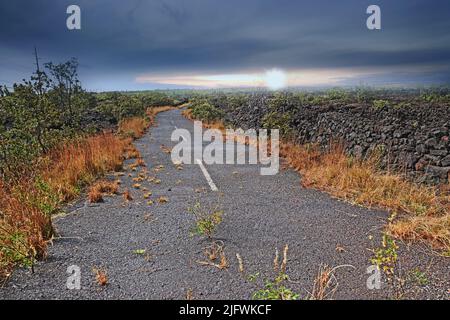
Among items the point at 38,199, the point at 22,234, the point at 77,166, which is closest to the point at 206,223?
the point at 22,234

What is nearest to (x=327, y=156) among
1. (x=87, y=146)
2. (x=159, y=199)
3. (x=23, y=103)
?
(x=159, y=199)

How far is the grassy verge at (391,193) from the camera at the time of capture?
483cm

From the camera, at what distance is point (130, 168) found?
9930 millimetres

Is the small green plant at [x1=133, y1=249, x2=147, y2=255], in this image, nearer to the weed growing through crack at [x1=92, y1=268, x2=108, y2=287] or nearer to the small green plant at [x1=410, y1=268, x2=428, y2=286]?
the weed growing through crack at [x1=92, y1=268, x2=108, y2=287]

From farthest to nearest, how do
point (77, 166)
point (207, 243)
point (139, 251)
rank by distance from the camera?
point (77, 166), point (207, 243), point (139, 251)

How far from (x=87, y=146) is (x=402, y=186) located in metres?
8.64

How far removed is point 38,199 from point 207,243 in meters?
2.85

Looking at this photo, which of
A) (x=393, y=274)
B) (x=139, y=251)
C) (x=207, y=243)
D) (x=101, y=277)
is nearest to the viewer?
(x=101, y=277)

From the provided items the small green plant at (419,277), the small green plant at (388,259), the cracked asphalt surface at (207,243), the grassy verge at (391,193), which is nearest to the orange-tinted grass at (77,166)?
the cracked asphalt surface at (207,243)

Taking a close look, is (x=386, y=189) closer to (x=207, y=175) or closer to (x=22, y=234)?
(x=207, y=175)

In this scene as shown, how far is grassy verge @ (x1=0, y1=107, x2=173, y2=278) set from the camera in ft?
13.3

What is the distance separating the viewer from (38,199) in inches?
207

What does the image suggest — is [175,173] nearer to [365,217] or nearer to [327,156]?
[327,156]

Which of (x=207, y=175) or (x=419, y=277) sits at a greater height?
(x=207, y=175)
